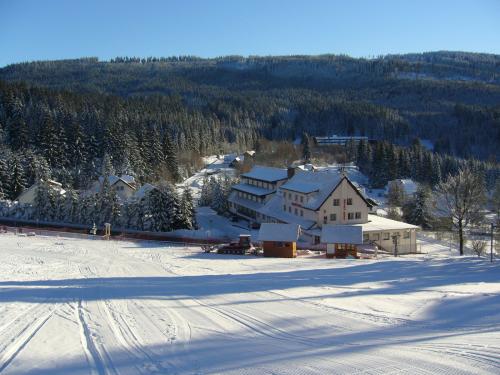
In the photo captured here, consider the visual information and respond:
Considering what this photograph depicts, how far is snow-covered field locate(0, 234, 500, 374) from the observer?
10031 mm

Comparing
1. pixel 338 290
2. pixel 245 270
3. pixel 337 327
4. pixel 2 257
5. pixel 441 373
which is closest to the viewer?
pixel 441 373

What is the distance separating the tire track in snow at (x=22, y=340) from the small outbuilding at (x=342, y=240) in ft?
78.1

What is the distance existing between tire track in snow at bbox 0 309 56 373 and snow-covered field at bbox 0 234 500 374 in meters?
0.05

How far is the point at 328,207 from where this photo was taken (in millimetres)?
43469

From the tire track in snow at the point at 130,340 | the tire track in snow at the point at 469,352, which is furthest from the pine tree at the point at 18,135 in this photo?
the tire track in snow at the point at 469,352

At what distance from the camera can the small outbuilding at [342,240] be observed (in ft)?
111

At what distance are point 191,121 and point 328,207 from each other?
84.3 metres

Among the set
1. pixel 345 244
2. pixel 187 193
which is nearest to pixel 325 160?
pixel 187 193

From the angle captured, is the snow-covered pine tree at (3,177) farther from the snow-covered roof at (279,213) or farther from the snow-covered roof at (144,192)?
the snow-covered roof at (279,213)

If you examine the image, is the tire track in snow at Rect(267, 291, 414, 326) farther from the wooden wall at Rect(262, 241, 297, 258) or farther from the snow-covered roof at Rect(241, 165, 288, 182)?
the snow-covered roof at Rect(241, 165, 288, 182)

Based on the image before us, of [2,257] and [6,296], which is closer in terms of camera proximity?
[6,296]

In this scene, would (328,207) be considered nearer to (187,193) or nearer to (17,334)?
(187,193)

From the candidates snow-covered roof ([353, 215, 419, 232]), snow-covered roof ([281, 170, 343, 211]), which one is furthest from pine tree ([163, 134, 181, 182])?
snow-covered roof ([353, 215, 419, 232])

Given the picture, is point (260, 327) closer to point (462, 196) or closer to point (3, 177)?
point (462, 196)
